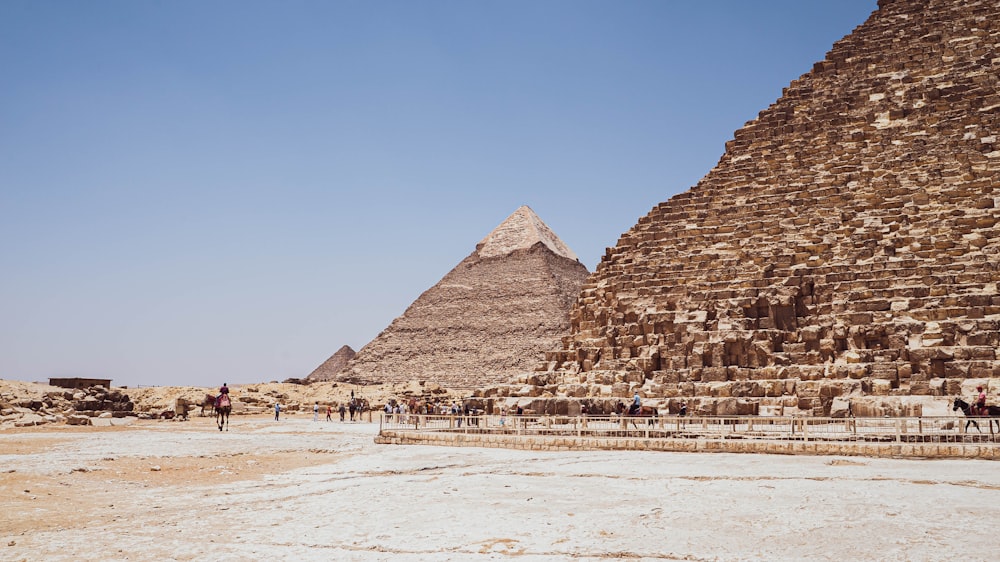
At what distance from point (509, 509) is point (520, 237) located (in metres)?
77.8

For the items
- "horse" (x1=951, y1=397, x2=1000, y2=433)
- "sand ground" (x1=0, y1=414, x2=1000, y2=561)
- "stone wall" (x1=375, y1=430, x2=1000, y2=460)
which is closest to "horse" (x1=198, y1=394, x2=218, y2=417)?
"stone wall" (x1=375, y1=430, x2=1000, y2=460)

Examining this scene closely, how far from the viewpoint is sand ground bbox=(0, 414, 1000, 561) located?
19.0 feet

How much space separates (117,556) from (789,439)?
992cm

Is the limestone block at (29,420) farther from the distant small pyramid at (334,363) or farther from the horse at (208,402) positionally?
the distant small pyramid at (334,363)

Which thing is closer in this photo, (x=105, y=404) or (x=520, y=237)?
(x=105, y=404)

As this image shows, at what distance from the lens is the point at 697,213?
24.6 metres

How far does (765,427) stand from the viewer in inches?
634

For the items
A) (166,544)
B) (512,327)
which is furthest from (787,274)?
(512,327)

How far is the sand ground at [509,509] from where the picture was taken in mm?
5777

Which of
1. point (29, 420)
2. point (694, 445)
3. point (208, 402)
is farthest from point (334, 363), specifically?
point (694, 445)

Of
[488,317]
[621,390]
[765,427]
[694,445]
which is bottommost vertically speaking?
[694,445]

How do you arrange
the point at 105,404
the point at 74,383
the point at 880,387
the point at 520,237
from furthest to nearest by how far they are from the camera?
1. the point at 520,237
2. the point at 74,383
3. the point at 105,404
4. the point at 880,387

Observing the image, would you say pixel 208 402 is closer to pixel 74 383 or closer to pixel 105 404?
pixel 105 404

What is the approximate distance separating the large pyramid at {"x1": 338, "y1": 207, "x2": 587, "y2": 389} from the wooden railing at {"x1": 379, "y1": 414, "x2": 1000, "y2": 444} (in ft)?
173
